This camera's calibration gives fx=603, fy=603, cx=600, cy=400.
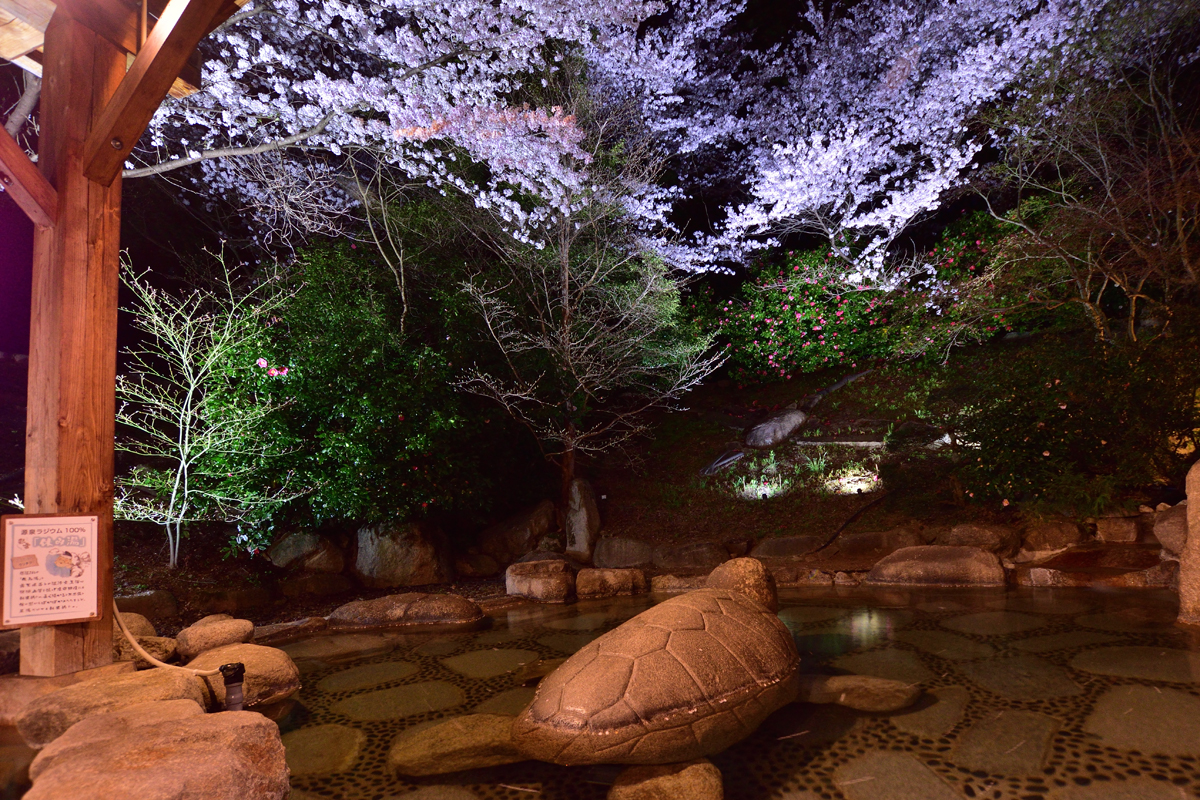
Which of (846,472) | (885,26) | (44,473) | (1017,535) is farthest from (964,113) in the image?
(44,473)

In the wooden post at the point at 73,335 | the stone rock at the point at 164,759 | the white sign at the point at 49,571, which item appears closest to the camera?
the stone rock at the point at 164,759

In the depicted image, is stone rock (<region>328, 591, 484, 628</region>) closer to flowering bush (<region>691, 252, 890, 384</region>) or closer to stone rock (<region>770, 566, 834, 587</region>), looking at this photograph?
stone rock (<region>770, 566, 834, 587</region>)

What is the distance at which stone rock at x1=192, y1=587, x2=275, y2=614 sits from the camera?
6.50m

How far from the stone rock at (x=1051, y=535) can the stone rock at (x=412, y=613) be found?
6.20 metres

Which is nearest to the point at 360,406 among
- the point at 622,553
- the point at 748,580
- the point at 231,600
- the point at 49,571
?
the point at 231,600

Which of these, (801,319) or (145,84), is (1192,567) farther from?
(801,319)

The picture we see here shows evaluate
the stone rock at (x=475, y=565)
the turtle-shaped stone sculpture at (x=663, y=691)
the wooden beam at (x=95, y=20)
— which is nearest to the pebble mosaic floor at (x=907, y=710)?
the turtle-shaped stone sculpture at (x=663, y=691)

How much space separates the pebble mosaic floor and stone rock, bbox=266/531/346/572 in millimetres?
2009

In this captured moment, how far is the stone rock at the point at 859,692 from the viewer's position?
3611 mm

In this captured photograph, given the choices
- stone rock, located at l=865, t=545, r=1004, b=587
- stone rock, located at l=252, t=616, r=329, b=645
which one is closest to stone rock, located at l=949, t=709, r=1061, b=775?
stone rock, located at l=865, t=545, r=1004, b=587

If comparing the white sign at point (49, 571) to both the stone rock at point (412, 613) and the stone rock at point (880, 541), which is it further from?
the stone rock at point (880, 541)

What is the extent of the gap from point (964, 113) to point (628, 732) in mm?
11785

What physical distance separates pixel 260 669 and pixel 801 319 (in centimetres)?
1147

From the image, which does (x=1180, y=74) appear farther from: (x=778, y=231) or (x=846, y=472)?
(x=846, y=472)
